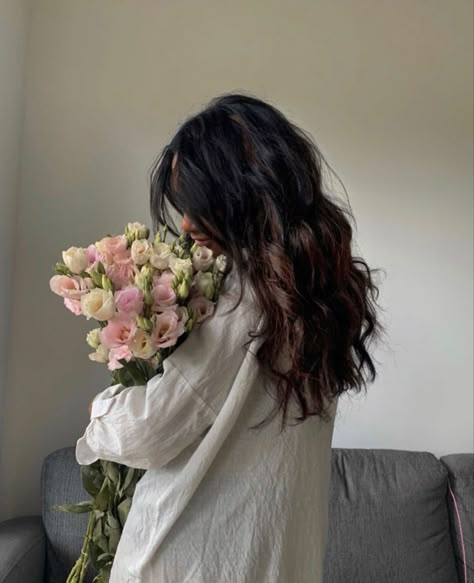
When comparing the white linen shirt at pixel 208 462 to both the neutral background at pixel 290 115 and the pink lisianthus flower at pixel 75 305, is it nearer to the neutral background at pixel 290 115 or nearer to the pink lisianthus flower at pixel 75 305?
the pink lisianthus flower at pixel 75 305

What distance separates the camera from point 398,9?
1.72 metres

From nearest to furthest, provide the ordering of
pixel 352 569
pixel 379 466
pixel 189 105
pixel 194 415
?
pixel 194 415 < pixel 352 569 < pixel 379 466 < pixel 189 105

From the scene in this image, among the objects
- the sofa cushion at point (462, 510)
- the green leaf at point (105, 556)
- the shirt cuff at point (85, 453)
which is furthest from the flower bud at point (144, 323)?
the sofa cushion at point (462, 510)

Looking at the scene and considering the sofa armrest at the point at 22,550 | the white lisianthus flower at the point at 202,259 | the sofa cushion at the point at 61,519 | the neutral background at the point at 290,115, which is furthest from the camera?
the neutral background at the point at 290,115

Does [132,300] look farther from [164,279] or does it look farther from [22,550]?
[22,550]

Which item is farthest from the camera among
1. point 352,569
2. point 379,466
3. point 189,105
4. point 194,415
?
point 189,105

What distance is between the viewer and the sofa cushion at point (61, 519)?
4.59 feet

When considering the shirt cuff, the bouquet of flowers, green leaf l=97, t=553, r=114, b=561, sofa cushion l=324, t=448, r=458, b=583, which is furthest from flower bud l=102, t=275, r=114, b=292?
sofa cushion l=324, t=448, r=458, b=583

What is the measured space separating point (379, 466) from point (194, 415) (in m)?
0.96

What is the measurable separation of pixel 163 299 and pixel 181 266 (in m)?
0.05

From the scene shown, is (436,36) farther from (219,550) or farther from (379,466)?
(219,550)

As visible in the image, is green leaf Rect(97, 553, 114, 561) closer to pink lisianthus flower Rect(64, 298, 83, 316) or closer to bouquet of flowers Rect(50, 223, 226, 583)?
bouquet of flowers Rect(50, 223, 226, 583)

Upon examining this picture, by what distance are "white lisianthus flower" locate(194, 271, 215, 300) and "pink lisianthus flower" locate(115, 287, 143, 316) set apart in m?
0.10

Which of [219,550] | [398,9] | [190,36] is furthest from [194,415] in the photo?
[398,9]
